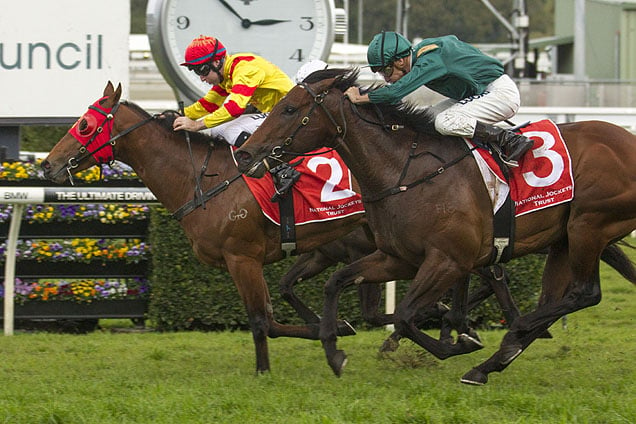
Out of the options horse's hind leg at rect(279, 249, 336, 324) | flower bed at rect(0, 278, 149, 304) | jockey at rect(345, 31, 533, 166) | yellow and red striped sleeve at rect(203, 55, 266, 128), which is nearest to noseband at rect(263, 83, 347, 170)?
jockey at rect(345, 31, 533, 166)

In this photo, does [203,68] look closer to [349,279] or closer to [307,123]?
[307,123]

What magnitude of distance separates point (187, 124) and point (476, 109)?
171 centimetres

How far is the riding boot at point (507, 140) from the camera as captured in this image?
5441mm

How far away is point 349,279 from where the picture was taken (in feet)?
18.8

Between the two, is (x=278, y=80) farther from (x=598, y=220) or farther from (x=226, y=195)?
(x=598, y=220)

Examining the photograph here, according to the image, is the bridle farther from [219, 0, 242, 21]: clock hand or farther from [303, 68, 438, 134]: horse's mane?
[219, 0, 242, 21]: clock hand

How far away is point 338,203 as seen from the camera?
20.0 feet

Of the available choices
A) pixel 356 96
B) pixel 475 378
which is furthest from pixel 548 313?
pixel 356 96

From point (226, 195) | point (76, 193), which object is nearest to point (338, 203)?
point (226, 195)

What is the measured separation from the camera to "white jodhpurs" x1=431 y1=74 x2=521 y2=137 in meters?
5.40

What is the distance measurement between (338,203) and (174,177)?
37.9 inches

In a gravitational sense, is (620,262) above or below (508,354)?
above

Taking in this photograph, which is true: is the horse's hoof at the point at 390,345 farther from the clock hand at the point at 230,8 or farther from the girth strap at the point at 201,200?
the clock hand at the point at 230,8

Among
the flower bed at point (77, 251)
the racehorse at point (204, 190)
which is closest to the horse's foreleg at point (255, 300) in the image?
the racehorse at point (204, 190)
